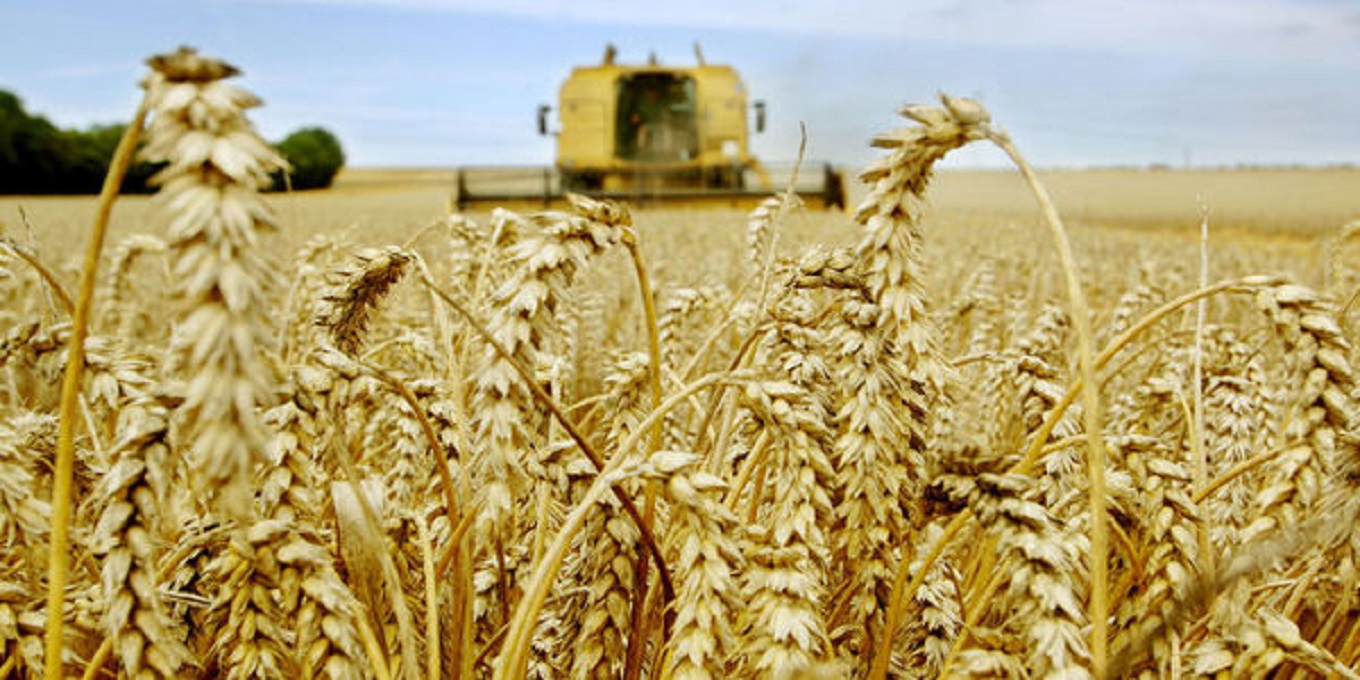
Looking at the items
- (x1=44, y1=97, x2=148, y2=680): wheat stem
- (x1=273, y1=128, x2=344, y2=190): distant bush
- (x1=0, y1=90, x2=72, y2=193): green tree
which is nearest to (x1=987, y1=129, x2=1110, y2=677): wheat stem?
(x1=44, y1=97, x2=148, y2=680): wheat stem

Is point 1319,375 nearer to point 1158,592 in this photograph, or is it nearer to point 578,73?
point 1158,592

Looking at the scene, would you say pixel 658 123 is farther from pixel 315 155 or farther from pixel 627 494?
pixel 315 155

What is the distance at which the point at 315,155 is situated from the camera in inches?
2173

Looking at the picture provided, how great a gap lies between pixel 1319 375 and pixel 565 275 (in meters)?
0.71

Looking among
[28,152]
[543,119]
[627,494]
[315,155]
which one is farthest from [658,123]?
[315,155]

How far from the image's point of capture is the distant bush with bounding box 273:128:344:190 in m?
52.3

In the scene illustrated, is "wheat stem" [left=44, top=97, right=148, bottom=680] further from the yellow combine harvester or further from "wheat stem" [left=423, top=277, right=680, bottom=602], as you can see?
the yellow combine harvester

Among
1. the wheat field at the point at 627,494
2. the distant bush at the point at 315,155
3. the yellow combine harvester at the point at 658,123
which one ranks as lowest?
the wheat field at the point at 627,494

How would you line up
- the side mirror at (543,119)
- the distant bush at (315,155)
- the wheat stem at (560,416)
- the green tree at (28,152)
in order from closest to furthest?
1. the wheat stem at (560,416)
2. the side mirror at (543,119)
3. the green tree at (28,152)
4. the distant bush at (315,155)

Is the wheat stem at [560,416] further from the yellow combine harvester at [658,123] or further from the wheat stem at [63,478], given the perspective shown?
the yellow combine harvester at [658,123]

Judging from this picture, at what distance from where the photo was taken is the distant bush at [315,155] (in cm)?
5234

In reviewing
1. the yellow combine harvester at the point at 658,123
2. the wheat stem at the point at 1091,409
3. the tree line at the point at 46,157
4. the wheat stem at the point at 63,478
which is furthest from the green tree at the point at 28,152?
the wheat stem at the point at 1091,409

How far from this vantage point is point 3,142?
41.3 metres

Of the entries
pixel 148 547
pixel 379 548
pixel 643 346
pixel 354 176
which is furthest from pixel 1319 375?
pixel 354 176
